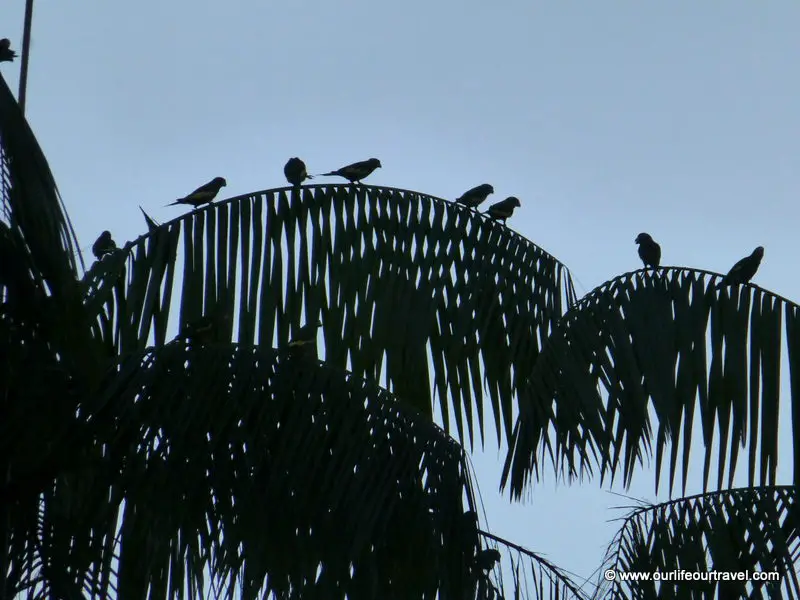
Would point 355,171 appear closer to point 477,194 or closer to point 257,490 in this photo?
point 477,194

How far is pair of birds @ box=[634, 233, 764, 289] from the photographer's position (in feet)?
19.0

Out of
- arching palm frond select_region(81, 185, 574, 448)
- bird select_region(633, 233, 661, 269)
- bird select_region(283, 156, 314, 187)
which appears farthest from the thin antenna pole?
bird select_region(633, 233, 661, 269)

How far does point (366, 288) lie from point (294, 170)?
12.7ft

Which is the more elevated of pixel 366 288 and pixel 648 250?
pixel 648 250

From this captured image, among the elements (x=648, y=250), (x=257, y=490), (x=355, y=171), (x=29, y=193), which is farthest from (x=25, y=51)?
(x=648, y=250)

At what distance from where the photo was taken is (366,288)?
6234 mm

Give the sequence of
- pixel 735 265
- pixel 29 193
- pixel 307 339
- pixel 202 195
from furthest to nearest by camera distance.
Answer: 1. pixel 202 195
2. pixel 735 265
3. pixel 307 339
4. pixel 29 193

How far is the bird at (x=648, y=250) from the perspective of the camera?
992 centimetres

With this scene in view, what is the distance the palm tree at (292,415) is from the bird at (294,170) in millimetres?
3460

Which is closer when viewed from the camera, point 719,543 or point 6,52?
point 719,543

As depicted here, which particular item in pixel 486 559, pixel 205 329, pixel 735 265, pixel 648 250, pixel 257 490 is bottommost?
pixel 486 559

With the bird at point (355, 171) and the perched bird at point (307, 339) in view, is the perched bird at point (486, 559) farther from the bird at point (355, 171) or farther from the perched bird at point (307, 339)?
the bird at point (355, 171)

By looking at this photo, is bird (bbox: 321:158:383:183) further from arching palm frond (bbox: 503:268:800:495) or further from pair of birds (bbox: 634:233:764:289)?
arching palm frond (bbox: 503:268:800:495)

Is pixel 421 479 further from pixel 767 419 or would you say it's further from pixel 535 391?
pixel 767 419
